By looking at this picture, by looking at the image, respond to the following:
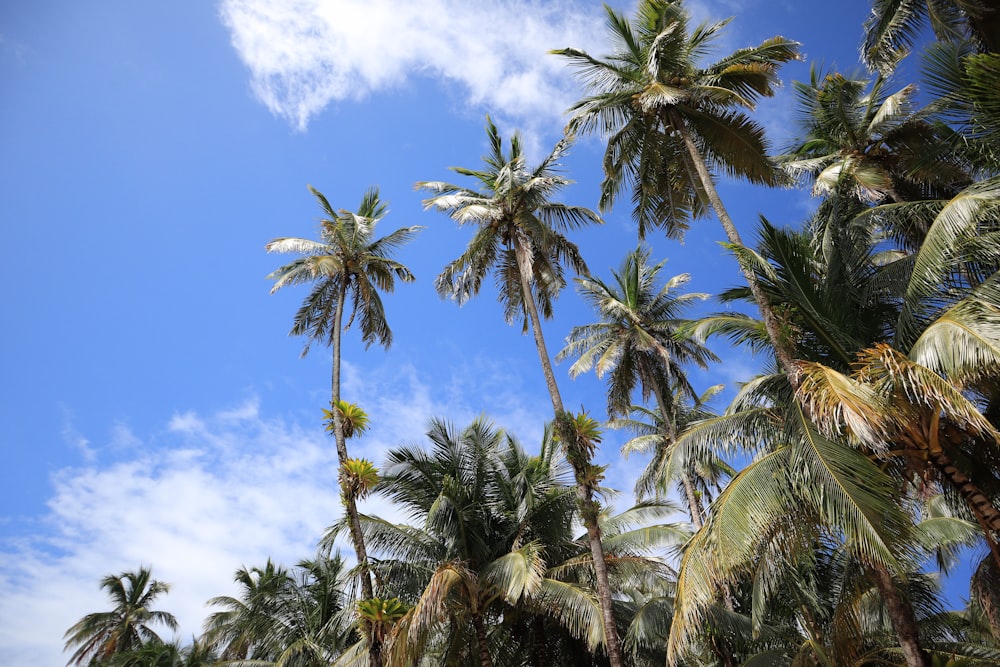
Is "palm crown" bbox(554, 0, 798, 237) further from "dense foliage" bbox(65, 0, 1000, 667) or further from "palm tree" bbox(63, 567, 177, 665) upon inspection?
"palm tree" bbox(63, 567, 177, 665)

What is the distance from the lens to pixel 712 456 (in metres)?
11.1

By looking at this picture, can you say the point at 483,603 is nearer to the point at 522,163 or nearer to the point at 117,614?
the point at 522,163

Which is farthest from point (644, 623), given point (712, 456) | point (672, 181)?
point (672, 181)

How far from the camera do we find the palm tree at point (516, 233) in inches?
659

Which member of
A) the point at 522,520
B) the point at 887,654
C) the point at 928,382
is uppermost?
the point at 522,520

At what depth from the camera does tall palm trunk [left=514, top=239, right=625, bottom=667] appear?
12.6m

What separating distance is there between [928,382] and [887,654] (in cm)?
1105

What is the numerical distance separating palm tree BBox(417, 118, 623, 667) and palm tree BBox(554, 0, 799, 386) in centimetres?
261

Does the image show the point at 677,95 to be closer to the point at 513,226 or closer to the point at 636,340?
the point at 513,226

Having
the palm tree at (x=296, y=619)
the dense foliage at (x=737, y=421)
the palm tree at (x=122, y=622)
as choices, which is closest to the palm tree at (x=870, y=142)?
the dense foliage at (x=737, y=421)

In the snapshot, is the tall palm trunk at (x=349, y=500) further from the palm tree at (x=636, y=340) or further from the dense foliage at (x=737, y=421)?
the palm tree at (x=636, y=340)

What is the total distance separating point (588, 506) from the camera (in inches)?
535

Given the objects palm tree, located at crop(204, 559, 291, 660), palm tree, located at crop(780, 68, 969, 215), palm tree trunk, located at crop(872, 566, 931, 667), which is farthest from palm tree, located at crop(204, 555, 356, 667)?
palm tree, located at crop(780, 68, 969, 215)

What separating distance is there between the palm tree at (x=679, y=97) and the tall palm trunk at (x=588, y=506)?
3863 millimetres
